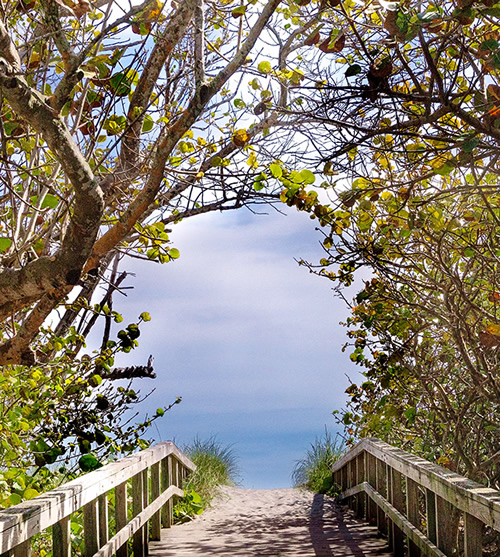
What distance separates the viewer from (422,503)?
7.42 meters

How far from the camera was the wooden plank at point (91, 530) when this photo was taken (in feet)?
13.8

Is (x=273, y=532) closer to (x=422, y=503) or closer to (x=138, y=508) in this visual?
(x=422, y=503)

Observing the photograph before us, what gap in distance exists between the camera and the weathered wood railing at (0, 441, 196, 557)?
9.67ft

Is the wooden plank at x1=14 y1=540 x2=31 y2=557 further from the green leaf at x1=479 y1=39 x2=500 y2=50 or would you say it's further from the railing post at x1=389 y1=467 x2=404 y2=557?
the railing post at x1=389 y1=467 x2=404 y2=557

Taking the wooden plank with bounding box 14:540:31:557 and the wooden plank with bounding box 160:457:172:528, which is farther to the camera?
the wooden plank with bounding box 160:457:172:528

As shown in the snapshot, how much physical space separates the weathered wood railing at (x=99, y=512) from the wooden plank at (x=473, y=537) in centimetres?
220

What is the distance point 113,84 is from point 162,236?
1127 mm

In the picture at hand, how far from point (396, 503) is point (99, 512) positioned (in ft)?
8.42

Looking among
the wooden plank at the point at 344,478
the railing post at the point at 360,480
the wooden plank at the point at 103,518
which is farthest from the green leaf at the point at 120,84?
the wooden plank at the point at 344,478

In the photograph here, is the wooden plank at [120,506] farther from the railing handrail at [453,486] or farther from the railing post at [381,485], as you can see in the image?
the railing post at [381,485]

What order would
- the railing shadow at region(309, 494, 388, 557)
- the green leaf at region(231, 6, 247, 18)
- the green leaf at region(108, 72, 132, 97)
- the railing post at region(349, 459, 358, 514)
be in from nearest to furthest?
the green leaf at region(108, 72, 132, 97), the green leaf at region(231, 6, 247, 18), the railing shadow at region(309, 494, 388, 557), the railing post at region(349, 459, 358, 514)

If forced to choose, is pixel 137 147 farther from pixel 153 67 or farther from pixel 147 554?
pixel 147 554

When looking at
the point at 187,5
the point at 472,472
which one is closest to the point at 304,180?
the point at 187,5

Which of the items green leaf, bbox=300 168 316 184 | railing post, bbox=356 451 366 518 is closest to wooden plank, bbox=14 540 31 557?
green leaf, bbox=300 168 316 184
